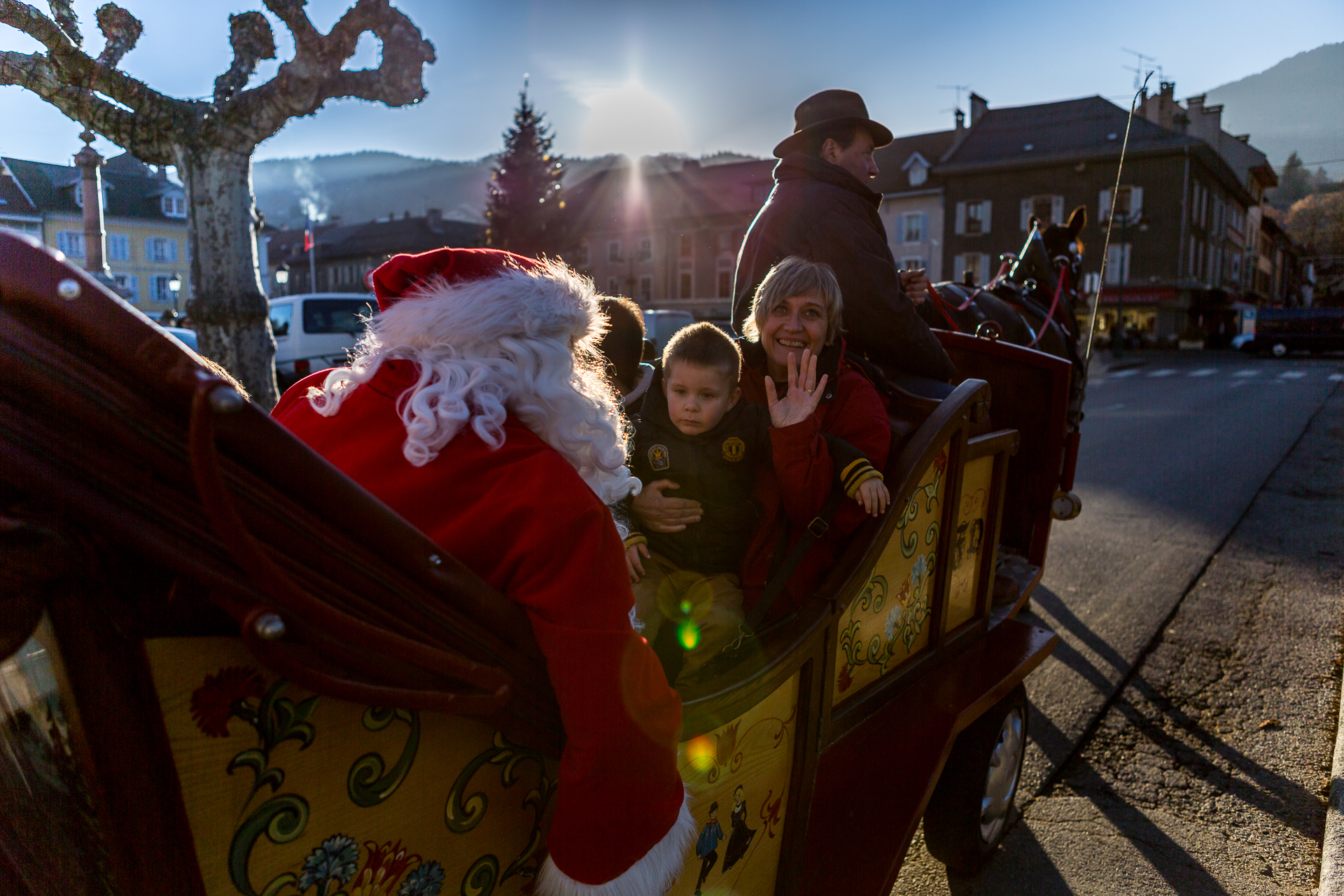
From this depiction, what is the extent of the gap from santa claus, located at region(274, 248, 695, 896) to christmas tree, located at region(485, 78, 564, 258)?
24741mm

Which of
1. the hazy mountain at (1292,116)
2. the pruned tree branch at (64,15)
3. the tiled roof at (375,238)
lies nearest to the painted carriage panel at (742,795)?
the pruned tree branch at (64,15)

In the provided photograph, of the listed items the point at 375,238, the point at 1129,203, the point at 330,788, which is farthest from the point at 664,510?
the point at 375,238

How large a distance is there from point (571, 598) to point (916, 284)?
3.37 m

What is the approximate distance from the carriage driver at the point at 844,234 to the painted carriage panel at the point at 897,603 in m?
0.73

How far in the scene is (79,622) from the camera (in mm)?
819

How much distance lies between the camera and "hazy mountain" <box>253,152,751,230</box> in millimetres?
40781

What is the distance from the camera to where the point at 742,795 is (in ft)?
5.62

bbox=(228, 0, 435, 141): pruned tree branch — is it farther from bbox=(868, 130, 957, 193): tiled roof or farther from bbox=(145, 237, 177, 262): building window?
bbox=(868, 130, 957, 193): tiled roof

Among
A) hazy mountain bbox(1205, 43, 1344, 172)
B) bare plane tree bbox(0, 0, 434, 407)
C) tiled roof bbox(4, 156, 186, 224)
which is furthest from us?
hazy mountain bbox(1205, 43, 1344, 172)

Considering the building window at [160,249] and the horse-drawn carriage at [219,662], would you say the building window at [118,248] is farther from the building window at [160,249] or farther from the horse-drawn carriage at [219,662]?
the horse-drawn carriage at [219,662]

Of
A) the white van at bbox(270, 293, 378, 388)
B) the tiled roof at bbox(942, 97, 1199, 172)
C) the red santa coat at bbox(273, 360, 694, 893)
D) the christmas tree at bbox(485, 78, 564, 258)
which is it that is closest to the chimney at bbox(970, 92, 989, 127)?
the tiled roof at bbox(942, 97, 1199, 172)

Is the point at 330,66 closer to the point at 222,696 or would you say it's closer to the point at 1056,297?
the point at 1056,297

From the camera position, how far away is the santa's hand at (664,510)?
219 cm

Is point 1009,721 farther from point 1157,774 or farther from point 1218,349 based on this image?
→ point 1218,349
